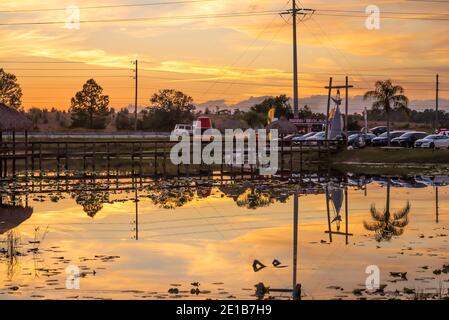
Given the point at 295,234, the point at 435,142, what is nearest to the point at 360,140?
the point at 435,142

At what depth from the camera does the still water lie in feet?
58.9

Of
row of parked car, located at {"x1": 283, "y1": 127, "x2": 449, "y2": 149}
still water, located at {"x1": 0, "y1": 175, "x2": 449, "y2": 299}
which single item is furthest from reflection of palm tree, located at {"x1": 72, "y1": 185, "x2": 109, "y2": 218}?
row of parked car, located at {"x1": 283, "y1": 127, "x2": 449, "y2": 149}

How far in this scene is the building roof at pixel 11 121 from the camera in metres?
58.4

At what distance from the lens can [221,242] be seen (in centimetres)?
2519

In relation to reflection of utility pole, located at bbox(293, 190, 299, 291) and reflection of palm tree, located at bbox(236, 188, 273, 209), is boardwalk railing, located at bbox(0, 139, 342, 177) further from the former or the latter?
reflection of utility pole, located at bbox(293, 190, 299, 291)

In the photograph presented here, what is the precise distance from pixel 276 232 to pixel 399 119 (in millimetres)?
167072

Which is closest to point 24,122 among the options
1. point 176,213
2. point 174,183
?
point 174,183

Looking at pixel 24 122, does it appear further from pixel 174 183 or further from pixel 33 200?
pixel 33 200

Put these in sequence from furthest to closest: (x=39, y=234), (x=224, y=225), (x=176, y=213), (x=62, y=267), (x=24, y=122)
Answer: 1. (x=24, y=122)
2. (x=176, y=213)
3. (x=224, y=225)
4. (x=39, y=234)
5. (x=62, y=267)

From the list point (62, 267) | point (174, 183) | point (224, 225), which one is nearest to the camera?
point (62, 267)

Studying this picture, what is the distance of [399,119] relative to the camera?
189750 mm

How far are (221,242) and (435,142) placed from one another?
50.4 metres

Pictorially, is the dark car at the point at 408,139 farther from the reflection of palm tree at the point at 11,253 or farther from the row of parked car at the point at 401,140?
the reflection of palm tree at the point at 11,253

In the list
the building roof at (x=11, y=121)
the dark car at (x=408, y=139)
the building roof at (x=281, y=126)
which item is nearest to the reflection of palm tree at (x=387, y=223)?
the building roof at (x=11, y=121)
